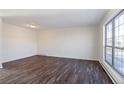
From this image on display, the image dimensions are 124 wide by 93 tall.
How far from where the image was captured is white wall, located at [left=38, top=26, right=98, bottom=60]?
679 centimetres

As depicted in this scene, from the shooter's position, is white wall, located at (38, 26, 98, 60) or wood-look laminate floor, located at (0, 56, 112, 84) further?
white wall, located at (38, 26, 98, 60)

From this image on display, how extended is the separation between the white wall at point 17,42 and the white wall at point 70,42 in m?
0.81

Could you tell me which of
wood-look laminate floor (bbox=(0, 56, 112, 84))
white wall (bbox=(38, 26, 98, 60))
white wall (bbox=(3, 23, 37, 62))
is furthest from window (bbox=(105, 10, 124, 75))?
white wall (bbox=(3, 23, 37, 62))

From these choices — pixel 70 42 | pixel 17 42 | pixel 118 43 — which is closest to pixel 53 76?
pixel 118 43

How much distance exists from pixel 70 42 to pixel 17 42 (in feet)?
11.8

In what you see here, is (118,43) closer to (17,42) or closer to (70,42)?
(70,42)

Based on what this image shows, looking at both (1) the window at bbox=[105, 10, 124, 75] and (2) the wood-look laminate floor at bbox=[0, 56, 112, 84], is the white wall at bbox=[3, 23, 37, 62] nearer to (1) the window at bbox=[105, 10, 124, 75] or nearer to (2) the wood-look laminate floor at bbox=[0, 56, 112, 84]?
(2) the wood-look laminate floor at bbox=[0, 56, 112, 84]

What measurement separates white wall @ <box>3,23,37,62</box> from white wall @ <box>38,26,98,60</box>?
0.81 meters

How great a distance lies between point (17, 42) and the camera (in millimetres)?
6906

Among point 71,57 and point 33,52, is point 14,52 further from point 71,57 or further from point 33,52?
point 71,57

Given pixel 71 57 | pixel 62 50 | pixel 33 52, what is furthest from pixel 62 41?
pixel 33 52
